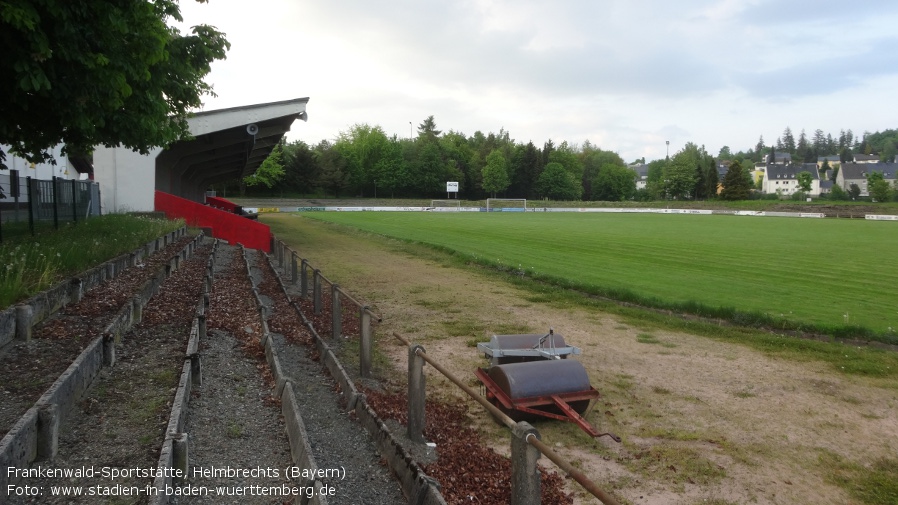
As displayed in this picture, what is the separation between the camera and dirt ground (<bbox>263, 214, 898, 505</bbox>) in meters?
5.31

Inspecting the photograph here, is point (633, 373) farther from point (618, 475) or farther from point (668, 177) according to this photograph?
point (668, 177)

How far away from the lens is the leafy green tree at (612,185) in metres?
125

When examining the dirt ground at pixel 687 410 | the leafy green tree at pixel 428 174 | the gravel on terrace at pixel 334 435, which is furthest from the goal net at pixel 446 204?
the gravel on terrace at pixel 334 435

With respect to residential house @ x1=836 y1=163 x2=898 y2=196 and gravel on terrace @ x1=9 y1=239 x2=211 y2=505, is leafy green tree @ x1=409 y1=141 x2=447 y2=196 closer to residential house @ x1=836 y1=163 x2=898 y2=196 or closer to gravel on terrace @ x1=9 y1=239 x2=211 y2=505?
residential house @ x1=836 y1=163 x2=898 y2=196

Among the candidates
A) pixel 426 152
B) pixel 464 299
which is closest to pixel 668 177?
pixel 426 152

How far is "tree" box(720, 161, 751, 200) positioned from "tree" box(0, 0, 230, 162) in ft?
327

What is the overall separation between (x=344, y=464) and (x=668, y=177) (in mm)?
119813

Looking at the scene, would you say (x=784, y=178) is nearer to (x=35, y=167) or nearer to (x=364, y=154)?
(x=364, y=154)

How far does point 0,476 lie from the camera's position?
3.51 metres

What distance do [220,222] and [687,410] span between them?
67.0 feet

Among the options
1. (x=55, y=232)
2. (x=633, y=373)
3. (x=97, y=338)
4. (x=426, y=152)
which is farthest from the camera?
(x=426, y=152)

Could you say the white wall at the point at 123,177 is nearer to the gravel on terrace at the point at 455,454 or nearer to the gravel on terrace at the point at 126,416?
the gravel on terrace at the point at 126,416

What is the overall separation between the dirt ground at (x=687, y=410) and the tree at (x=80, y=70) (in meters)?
5.15

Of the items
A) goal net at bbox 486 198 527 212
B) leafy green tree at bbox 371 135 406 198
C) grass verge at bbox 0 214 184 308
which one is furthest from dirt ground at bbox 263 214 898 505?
leafy green tree at bbox 371 135 406 198
